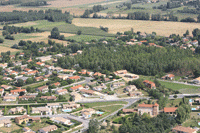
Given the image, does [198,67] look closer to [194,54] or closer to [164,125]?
[194,54]

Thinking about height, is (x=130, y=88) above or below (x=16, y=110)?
above

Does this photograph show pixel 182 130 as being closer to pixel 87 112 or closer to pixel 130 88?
pixel 87 112

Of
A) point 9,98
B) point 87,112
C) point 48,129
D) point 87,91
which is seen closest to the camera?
point 48,129

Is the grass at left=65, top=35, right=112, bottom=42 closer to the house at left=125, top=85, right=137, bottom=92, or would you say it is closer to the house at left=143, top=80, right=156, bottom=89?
the house at left=143, top=80, right=156, bottom=89

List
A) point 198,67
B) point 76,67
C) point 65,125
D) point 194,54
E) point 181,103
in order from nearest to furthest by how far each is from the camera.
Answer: point 65,125 < point 181,103 < point 198,67 < point 76,67 < point 194,54

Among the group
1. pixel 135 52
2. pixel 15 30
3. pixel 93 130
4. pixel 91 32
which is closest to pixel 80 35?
pixel 91 32

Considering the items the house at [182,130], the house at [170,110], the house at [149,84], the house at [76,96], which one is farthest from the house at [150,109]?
the house at [76,96]

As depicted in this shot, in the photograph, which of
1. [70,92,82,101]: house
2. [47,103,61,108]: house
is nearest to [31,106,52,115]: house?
[47,103,61,108]: house

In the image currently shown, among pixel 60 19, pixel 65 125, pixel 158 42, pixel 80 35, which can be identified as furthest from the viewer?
pixel 60 19

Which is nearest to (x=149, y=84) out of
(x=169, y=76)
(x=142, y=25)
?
(x=169, y=76)
